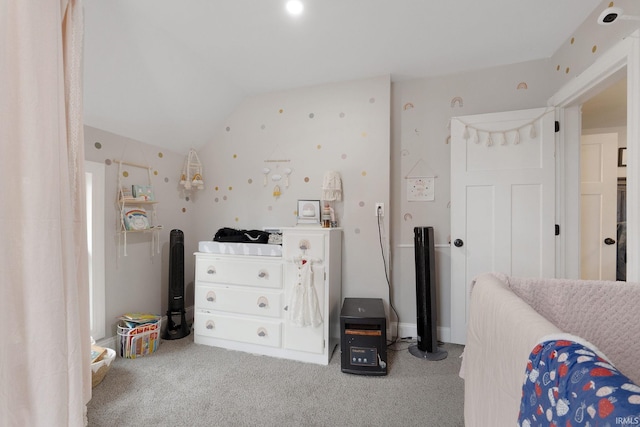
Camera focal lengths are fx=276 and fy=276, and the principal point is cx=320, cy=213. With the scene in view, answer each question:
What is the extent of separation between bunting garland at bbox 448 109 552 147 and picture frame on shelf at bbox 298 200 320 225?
1.43 m

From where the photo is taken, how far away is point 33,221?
2.04 ft

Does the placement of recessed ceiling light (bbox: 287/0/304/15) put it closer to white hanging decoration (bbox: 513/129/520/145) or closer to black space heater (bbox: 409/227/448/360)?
black space heater (bbox: 409/227/448/360)

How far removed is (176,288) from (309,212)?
1.41 meters

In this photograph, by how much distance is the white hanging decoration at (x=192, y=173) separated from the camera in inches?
113

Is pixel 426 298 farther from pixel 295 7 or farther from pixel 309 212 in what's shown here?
pixel 295 7

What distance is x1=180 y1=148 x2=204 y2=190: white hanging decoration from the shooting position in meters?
2.88

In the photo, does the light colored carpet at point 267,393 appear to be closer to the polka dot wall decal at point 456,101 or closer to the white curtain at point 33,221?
the white curtain at point 33,221

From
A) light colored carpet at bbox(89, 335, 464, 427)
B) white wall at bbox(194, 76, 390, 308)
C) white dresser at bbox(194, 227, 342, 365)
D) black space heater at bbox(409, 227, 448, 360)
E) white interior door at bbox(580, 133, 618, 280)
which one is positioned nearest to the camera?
light colored carpet at bbox(89, 335, 464, 427)

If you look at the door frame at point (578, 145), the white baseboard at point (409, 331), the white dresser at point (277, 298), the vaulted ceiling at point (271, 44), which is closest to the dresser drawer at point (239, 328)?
the white dresser at point (277, 298)

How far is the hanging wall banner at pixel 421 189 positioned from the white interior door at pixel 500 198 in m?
0.20

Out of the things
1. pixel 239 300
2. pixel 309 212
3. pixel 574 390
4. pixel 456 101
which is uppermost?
pixel 456 101

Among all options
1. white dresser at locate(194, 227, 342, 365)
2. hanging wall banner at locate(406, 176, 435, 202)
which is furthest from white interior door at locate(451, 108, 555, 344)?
white dresser at locate(194, 227, 342, 365)

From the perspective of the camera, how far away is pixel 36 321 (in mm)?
628

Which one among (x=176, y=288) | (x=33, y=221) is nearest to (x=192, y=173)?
(x=176, y=288)
